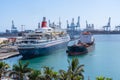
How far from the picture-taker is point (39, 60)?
232 feet

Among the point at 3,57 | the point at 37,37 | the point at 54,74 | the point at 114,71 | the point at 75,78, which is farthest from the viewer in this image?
the point at 37,37

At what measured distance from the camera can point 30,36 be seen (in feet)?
258

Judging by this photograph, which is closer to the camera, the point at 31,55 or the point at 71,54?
the point at 31,55

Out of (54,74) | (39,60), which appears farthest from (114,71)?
(54,74)

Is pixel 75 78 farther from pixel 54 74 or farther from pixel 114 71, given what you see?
pixel 114 71

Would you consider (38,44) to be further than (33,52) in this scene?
Yes

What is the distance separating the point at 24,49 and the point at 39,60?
16.1 ft

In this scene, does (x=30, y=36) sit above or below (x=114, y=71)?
above

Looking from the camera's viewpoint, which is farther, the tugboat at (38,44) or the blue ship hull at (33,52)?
the tugboat at (38,44)

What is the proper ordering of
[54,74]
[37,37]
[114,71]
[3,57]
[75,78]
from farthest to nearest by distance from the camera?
[37,37], [3,57], [114,71], [54,74], [75,78]

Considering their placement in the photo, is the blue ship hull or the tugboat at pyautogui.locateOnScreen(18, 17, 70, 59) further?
the tugboat at pyautogui.locateOnScreen(18, 17, 70, 59)

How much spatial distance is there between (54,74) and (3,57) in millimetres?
45065

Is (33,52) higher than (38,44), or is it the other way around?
(38,44)

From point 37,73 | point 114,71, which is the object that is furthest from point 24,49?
point 37,73
